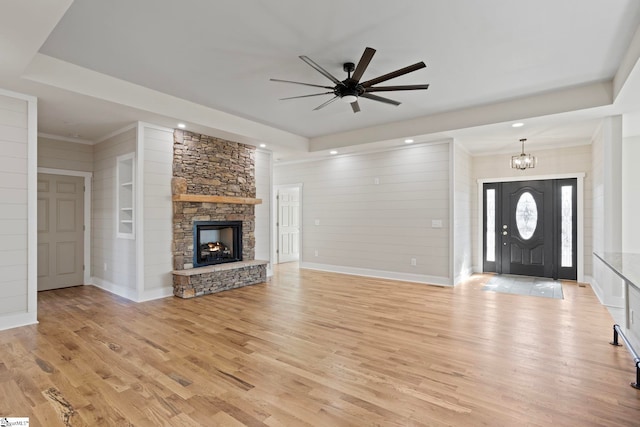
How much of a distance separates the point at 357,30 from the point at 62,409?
3710 mm

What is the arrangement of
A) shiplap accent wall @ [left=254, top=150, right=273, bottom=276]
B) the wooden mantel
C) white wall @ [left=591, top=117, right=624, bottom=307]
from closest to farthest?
1. white wall @ [left=591, top=117, right=624, bottom=307]
2. the wooden mantel
3. shiplap accent wall @ [left=254, top=150, right=273, bottom=276]

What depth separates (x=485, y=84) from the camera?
4211 mm

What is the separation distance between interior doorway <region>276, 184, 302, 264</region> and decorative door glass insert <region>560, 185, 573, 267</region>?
19.5ft

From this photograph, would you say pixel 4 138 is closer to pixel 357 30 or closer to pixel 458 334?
pixel 357 30

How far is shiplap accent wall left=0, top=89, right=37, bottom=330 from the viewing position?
3754 mm

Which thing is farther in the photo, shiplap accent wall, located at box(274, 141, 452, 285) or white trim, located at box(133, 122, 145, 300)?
shiplap accent wall, located at box(274, 141, 452, 285)

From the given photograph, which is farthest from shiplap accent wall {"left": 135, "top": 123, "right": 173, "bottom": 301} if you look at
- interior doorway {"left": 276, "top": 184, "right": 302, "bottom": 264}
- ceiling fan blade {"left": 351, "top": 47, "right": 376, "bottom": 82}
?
interior doorway {"left": 276, "top": 184, "right": 302, "bottom": 264}

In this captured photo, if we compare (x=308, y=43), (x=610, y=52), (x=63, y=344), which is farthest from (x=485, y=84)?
(x=63, y=344)

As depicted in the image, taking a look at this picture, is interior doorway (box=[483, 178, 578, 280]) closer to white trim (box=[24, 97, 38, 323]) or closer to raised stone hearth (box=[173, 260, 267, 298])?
raised stone hearth (box=[173, 260, 267, 298])

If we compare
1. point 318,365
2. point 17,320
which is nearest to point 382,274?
point 318,365

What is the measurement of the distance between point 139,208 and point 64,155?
2.26 meters

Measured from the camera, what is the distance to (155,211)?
520 cm

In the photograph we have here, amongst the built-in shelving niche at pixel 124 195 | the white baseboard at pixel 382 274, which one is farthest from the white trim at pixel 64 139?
the white baseboard at pixel 382 274

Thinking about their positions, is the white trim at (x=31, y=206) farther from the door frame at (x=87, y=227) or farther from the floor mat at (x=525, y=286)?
the floor mat at (x=525, y=286)
